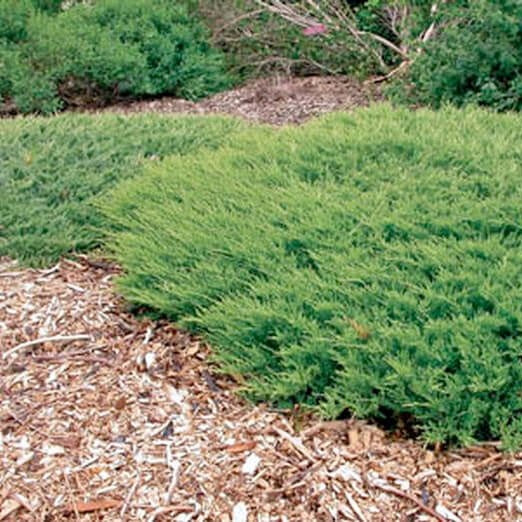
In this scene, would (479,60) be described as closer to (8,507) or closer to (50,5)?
(8,507)

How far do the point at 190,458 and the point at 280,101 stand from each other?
6.12 m

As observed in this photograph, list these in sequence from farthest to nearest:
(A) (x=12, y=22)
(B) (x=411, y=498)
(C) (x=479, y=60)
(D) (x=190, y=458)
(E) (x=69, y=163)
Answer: (A) (x=12, y=22) < (C) (x=479, y=60) < (E) (x=69, y=163) < (D) (x=190, y=458) < (B) (x=411, y=498)

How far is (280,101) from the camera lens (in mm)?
8211

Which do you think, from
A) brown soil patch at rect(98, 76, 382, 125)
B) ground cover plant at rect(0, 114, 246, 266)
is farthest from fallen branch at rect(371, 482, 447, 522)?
brown soil patch at rect(98, 76, 382, 125)

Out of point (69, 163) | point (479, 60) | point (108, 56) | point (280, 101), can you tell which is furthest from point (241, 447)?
point (108, 56)

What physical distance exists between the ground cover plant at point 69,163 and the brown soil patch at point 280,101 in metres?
1.81

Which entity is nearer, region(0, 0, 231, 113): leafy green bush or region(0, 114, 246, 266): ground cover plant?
region(0, 114, 246, 266): ground cover plant

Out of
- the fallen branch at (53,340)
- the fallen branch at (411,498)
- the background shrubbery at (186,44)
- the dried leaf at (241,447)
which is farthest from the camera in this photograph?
the background shrubbery at (186,44)

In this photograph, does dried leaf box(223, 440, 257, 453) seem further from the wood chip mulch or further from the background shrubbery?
the background shrubbery

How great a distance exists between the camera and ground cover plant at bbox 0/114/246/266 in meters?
4.13

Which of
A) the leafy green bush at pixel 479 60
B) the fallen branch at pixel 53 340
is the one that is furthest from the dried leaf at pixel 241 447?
the leafy green bush at pixel 479 60

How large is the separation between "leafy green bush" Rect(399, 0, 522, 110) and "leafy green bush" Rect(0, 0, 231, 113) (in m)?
3.08

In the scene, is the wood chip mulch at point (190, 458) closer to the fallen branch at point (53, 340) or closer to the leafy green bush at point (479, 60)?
the fallen branch at point (53, 340)

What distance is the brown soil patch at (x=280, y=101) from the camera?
7.80 m
